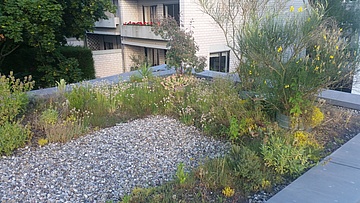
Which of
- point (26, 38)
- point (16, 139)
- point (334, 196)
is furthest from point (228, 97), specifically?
point (26, 38)

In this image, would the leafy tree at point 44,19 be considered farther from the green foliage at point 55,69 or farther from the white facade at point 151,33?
the white facade at point 151,33

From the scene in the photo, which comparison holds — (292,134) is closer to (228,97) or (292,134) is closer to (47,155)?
(228,97)

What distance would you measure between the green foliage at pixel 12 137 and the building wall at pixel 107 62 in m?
10.2

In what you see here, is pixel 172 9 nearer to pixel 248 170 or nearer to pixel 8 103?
pixel 8 103

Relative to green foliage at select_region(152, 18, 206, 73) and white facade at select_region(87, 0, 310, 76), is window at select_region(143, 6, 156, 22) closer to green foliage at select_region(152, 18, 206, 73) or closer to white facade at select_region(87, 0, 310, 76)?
white facade at select_region(87, 0, 310, 76)

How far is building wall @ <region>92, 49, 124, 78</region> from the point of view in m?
14.2

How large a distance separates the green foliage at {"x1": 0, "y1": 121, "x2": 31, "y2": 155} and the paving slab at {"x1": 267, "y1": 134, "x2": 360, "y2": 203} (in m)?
3.06

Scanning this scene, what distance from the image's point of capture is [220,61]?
13922mm

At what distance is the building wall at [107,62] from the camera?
1425cm

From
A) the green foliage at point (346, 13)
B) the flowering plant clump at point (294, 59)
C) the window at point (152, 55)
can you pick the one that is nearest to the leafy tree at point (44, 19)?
the flowering plant clump at point (294, 59)

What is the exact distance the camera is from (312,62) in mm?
3803

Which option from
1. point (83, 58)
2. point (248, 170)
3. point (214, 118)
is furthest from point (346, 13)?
point (83, 58)

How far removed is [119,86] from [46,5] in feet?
8.90

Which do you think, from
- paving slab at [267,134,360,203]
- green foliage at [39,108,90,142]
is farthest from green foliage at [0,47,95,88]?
paving slab at [267,134,360,203]
